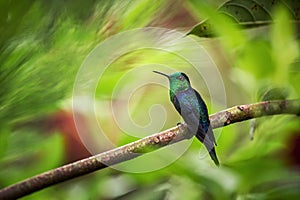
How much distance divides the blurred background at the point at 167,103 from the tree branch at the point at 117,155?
0.10 feet

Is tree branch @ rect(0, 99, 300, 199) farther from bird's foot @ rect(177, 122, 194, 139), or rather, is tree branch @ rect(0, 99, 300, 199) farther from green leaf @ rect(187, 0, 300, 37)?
green leaf @ rect(187, 0, 300, 37)

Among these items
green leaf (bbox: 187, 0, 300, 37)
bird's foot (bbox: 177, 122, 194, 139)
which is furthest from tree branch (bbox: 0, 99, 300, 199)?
green leaf (bbox: 187, 0, 300, 37)

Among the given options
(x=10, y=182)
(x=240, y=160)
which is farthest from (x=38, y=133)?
(x=240, y=160)

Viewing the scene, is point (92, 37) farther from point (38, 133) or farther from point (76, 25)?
point (38, 133)

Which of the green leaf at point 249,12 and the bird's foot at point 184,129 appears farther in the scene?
the green leaf at point 249,12

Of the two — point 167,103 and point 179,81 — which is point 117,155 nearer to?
point 179,81

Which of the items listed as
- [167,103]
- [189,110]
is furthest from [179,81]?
[167,103]

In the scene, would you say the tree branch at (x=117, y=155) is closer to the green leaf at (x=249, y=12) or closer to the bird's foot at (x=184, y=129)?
the bird's foot at (x=184, y=129)

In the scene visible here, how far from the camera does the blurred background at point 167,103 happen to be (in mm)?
280

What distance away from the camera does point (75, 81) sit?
289 mm

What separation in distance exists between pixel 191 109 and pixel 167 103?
15cm

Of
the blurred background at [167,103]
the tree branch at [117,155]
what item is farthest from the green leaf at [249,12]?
the tree branch at [117,155]

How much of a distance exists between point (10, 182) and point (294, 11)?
22 cm

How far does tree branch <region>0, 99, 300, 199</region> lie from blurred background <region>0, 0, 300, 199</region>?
31 mm
